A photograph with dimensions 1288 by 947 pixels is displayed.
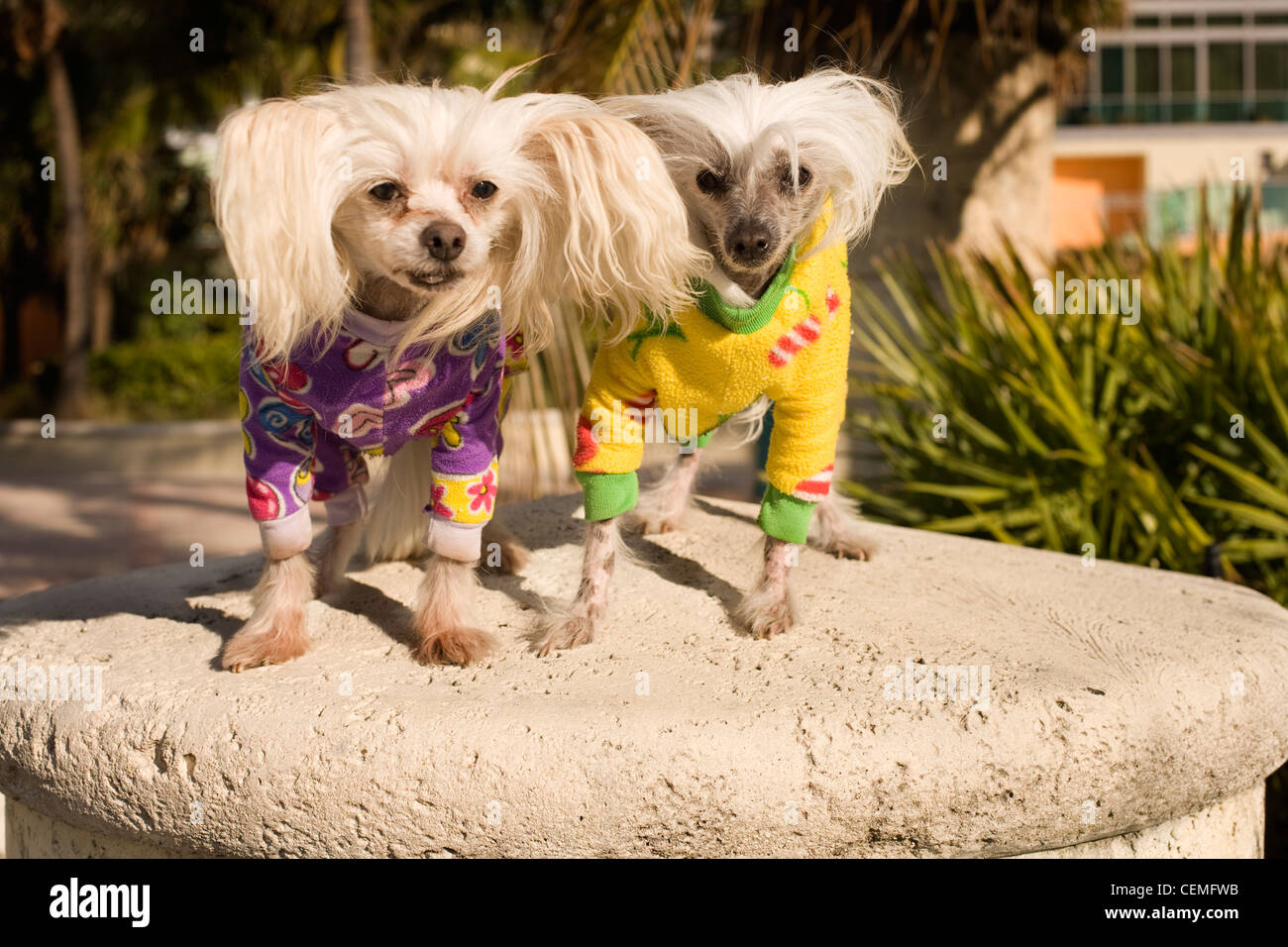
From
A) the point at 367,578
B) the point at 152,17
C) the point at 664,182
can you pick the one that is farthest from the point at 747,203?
the point at 152,17

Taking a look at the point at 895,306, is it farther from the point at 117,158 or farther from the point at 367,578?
the point at 117,158

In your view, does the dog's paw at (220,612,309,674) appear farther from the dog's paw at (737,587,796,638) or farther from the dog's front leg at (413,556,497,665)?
the dog's paw at (737,587,796,638)

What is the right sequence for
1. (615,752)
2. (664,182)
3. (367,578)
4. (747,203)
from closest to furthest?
(615,752)
(664,182)
(747,203)
(367,578)

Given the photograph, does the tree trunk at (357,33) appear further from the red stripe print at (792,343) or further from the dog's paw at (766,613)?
the dog's paw at (766,613)

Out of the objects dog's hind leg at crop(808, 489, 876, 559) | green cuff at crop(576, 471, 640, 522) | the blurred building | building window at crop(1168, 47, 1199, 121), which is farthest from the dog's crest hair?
building window at crop(1168, 47, 1199, 121)

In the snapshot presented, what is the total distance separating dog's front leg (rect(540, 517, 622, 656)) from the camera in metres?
3.31

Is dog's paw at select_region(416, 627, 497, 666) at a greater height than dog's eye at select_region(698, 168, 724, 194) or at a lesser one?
lesser

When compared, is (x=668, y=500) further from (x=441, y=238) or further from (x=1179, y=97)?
(x=1179, y=97)

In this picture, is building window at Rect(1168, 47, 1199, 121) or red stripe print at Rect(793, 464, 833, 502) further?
building window at Rect(1168, 47, 1199, 121)

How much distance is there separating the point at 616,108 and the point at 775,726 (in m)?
1.65

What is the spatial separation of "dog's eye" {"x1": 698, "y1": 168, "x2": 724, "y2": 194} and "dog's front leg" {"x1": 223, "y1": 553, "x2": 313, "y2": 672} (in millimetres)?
1488

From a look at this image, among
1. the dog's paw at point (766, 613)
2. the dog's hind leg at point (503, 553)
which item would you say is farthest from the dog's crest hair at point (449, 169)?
the dog's hind leg at point (503, 553)

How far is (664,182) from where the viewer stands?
2861 mm

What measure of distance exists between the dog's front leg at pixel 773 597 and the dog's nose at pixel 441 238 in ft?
4.20
